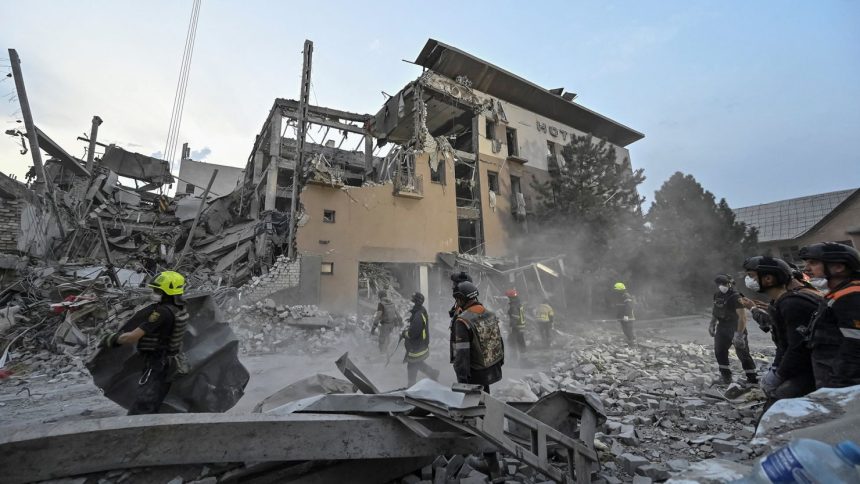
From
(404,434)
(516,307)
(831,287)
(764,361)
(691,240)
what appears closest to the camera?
(404,434)

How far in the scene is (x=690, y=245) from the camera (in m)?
18.8

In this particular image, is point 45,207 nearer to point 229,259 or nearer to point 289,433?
point 229,259

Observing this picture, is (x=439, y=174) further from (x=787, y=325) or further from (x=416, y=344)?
(x=787, y=325)

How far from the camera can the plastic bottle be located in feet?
3.90

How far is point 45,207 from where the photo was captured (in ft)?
38.1

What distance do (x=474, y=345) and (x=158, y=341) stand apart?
2.93 metres

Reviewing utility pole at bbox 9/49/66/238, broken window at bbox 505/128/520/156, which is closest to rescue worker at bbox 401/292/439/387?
utility pole at bbox 9/49/66/238

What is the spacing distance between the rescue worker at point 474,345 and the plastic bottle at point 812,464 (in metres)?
2.20

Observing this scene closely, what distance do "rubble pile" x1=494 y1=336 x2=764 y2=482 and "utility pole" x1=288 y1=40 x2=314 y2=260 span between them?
353 inches

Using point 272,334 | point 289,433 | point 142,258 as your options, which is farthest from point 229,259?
point 289,433

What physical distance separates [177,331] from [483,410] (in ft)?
9.31

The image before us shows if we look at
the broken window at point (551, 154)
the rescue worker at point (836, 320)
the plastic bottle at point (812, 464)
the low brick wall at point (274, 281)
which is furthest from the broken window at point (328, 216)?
the broken window at point (551, 154)

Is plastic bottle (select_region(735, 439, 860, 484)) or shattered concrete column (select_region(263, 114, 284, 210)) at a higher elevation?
shattered concrete column (select_region(263, 114, 284, 210))

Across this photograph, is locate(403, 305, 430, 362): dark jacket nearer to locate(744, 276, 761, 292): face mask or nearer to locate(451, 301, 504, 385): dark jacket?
locate(451, 301, 504, 385): dark jacket
